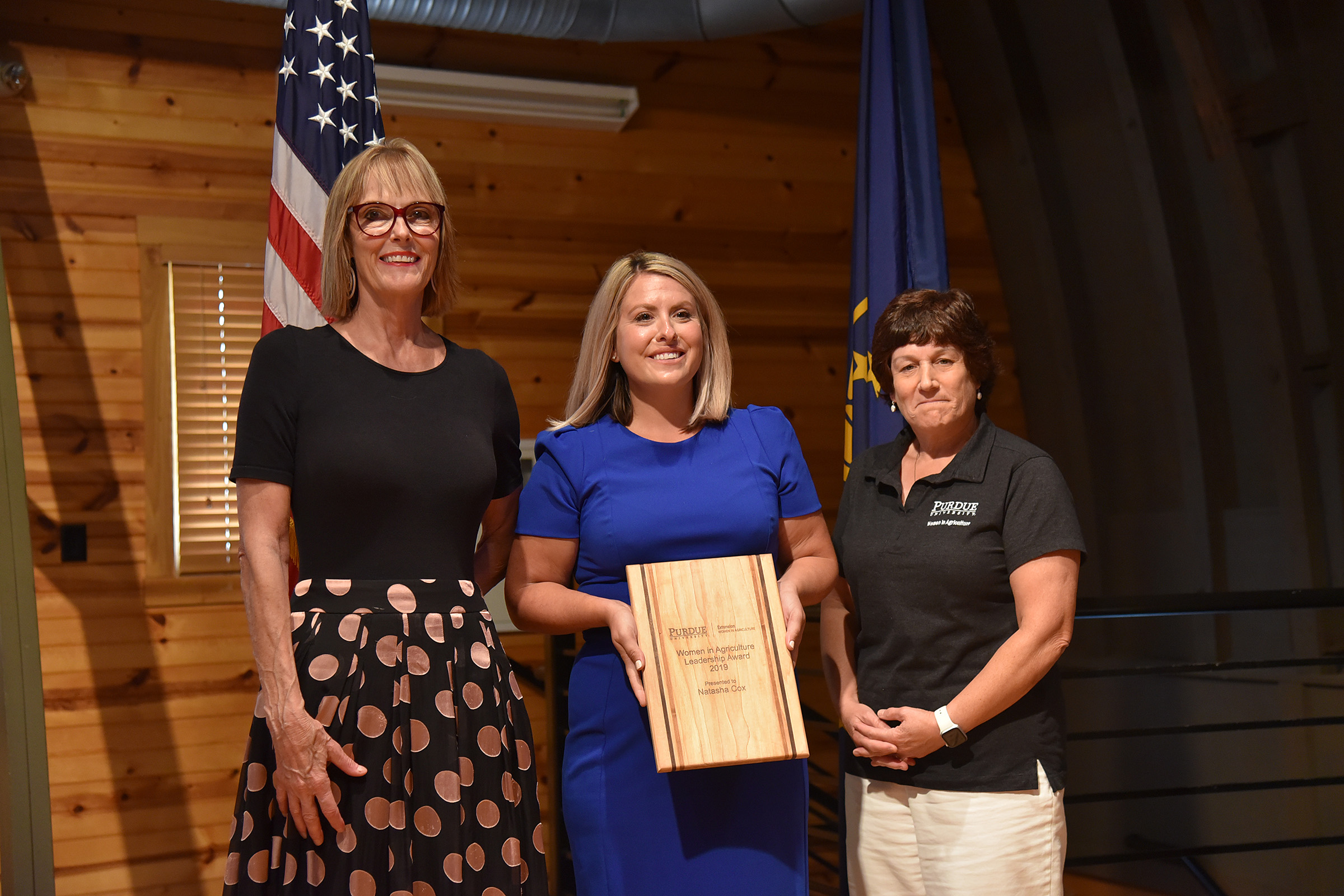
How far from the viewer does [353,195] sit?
5.53ft

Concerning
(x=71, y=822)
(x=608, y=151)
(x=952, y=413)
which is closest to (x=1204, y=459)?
(x=608, y=151)

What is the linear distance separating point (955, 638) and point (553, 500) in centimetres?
71

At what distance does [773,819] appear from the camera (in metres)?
1.79

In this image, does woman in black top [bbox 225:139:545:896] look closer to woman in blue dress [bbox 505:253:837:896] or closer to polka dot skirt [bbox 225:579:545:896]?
polka dot skirt [bbox 225:579:545:896]

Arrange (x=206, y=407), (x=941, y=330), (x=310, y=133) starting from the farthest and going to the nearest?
1. (x=206, y=407)
2. (x=310, y=133)
3. (x=941, y=330)

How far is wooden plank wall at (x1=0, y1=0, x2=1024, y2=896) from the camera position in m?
3.73

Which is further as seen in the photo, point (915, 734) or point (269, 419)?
point (915, 734)

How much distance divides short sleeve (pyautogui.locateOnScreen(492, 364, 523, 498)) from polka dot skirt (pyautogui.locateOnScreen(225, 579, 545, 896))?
0.29 m

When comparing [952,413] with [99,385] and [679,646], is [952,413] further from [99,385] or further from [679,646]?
[99,385]

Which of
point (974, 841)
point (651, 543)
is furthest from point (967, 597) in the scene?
point (651, 543)

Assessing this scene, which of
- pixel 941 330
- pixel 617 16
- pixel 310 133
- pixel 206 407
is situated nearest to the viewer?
pixel 941 330

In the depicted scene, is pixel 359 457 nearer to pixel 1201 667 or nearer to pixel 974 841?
pixel 974 841

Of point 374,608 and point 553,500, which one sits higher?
point 553,500

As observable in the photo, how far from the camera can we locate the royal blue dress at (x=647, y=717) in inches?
69.3
